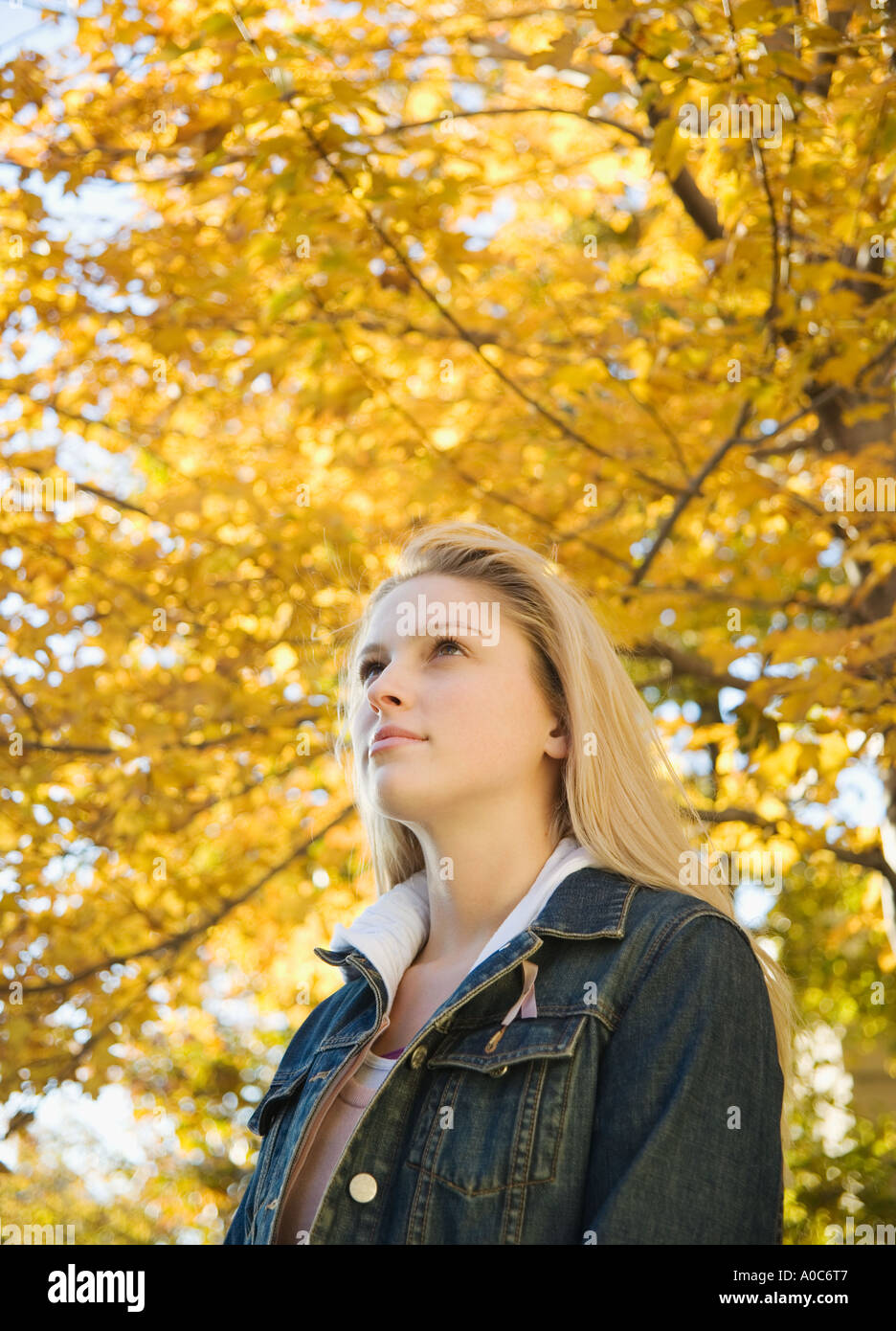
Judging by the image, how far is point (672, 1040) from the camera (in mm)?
1511

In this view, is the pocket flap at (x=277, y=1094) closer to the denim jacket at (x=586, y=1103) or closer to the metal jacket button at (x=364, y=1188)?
the denim jacket at (x=586, y=1103)

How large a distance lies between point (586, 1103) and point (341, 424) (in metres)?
3.87

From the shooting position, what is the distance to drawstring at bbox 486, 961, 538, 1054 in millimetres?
1682

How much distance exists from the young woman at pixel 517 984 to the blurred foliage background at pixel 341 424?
0.91 meters

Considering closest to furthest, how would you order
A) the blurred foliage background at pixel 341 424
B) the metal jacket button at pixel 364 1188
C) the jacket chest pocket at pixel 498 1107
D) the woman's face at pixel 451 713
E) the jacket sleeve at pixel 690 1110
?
the jacket sleeve at pixel 690 1110 → the jacket chest pocket at pixel 498 1107 → the metal jacket button at pixel 364 1188 → the woman's face at pixel 451 713 → the blurred foliage background at pixel 341 424

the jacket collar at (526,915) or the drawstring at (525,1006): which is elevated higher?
the jacket collar at (526,915)

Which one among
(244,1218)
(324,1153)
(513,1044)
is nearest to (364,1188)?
(324,1153)

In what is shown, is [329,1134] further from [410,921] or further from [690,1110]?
[690,1110]

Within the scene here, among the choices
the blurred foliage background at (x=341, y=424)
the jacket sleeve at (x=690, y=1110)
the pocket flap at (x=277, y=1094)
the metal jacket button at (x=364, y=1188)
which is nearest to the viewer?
the jacket sleeve at (x=690, y=1110)

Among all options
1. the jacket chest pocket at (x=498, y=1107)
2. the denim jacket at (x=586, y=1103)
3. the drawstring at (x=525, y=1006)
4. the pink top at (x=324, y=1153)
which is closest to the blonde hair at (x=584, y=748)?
the denim jacket at (x=586, y=1103)

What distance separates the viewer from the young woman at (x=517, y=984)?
1.50m

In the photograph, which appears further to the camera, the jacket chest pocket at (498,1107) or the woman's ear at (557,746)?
the woman's ear at (557,746)

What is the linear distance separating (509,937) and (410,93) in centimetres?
472

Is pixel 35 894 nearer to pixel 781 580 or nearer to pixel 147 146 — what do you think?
pixel 147 146
